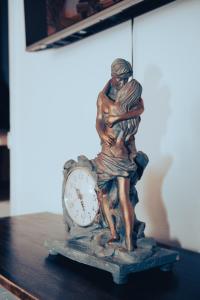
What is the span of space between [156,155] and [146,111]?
147mm

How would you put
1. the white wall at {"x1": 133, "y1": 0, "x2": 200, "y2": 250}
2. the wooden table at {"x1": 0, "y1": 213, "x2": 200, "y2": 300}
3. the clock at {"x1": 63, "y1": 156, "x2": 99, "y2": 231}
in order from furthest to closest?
the white wall at {"x1": 133, "y1": 0, "x2": 200, "y2": 250} < the clock at {"x1": 63, "y1": 156, "x2": 99, "y2": 231} < the wooden table at {"x1": 0, "y1": 213, "x2": 200, "y2": 300}

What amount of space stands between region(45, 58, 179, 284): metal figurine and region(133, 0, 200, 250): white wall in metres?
0.29

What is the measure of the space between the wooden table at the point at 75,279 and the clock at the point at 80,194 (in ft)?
0.36

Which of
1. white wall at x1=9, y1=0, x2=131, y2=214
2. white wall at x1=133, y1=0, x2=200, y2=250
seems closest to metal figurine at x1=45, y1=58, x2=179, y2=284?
white wall at x1=133, y1=0, x2=200, y2=250

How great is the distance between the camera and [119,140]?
3.12ft

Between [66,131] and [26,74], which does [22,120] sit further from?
[66,131]

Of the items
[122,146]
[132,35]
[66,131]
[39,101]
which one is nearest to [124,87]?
[122,146]

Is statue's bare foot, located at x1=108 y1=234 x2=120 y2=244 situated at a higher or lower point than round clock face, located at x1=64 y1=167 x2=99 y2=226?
lower

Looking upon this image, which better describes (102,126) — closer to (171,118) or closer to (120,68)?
(120,68)

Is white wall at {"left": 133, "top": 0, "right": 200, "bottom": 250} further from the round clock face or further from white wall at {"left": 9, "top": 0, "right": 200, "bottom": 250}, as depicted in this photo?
the round clock face

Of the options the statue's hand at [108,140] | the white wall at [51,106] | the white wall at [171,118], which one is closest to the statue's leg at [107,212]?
the statue's hand at [108,140]

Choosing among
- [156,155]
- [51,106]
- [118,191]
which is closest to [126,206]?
[118,191]

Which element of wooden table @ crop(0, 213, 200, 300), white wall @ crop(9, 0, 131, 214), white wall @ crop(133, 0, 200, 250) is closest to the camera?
wooden table @ crop(0, 213, 200, 300)

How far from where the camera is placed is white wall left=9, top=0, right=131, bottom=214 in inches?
64.4
